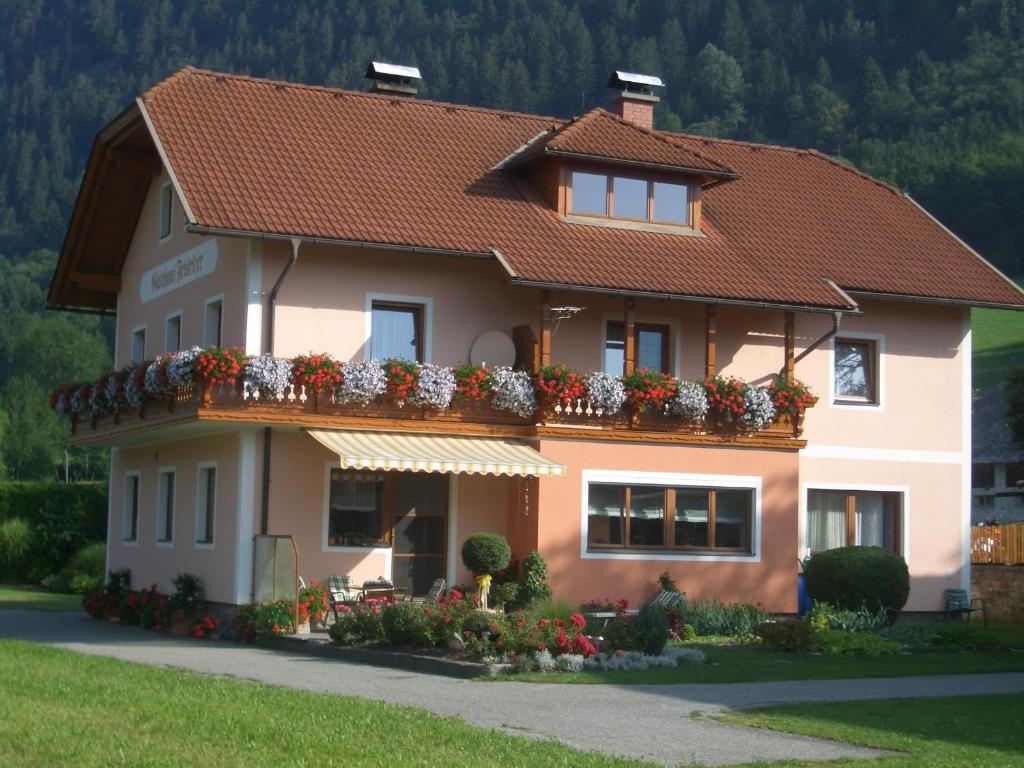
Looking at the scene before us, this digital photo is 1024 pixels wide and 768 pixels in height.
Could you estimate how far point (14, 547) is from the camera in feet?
138

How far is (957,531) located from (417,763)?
21199 mm

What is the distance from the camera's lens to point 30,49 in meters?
196

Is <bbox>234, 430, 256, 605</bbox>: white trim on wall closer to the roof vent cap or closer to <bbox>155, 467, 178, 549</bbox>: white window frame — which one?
<bbox>155, 467, 178, 549</bbox>: white window frame

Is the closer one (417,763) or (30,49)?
(417,763)

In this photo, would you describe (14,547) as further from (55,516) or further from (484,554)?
(484,554)

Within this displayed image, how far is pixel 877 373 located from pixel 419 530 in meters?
A: 9.51

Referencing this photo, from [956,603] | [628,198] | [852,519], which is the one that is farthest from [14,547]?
[956,603]

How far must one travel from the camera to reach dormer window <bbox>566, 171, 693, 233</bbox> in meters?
28.6

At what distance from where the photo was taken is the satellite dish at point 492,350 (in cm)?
2672

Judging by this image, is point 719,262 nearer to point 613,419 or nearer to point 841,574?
point 613,419

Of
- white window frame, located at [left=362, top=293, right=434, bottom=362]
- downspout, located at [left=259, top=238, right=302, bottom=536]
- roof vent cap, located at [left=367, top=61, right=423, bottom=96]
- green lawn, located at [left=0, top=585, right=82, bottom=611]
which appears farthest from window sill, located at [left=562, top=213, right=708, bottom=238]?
green lawn, located at [left=0, top=585, right=82, bottom=611]

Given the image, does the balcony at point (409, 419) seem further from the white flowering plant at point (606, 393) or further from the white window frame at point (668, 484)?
the white window frame at point (668, 484)

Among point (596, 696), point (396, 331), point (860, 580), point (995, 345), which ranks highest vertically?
point (995, 345)

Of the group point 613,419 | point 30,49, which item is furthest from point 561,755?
point 30,49
